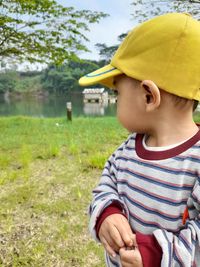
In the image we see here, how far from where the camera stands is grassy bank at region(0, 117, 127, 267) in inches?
67.5

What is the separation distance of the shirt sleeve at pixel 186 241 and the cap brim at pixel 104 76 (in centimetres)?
31

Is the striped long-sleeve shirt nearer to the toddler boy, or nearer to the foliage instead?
the toddler boy

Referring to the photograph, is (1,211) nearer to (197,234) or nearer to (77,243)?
(77,243)

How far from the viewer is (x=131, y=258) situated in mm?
635

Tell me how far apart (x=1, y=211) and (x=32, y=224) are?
0.32 meters

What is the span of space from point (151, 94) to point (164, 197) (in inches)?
9.0

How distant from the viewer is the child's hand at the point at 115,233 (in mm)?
675

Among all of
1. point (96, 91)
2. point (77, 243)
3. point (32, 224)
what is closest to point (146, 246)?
point (77, 243)

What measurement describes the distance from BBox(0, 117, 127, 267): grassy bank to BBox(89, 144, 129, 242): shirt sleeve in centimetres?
96

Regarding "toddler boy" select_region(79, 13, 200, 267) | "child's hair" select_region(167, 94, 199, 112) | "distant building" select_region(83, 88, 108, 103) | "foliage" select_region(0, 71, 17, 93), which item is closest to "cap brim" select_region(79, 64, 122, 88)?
"toddler boy" select_region(79, 13, 200, 267)

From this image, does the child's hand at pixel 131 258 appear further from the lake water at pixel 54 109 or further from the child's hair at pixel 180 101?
the lake water at pixel 54 109

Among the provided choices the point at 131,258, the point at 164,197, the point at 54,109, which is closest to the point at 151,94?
the point at 164,197

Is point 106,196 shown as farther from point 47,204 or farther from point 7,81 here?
point 7,81

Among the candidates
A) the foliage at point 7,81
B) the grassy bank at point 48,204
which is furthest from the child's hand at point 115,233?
the foliage at point 7,81
